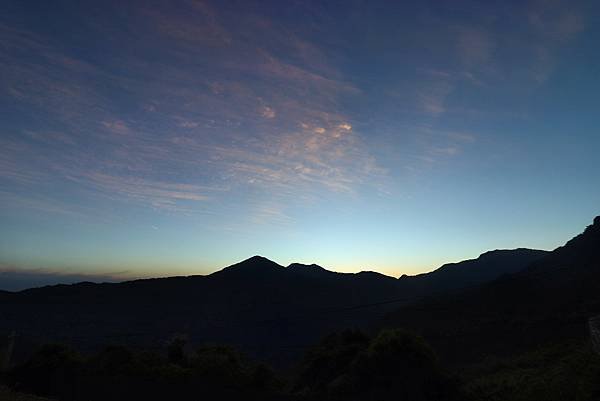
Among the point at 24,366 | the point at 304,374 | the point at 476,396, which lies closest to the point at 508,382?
the point at 476,396

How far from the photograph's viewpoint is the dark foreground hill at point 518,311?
45281 millimetres

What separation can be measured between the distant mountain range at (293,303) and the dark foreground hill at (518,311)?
329mm

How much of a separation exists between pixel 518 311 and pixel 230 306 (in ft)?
300

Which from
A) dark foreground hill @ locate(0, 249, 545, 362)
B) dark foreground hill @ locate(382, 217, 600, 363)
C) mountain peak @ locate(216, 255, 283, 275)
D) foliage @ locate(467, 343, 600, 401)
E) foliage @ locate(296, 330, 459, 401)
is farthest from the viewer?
mountain peak @ locate(216, 255, 283, 275)

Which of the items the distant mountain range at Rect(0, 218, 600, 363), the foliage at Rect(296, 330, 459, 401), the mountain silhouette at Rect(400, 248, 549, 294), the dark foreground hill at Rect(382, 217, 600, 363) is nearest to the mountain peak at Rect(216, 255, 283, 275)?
the distant mountain range at Rect(0, 218, 600, 363)

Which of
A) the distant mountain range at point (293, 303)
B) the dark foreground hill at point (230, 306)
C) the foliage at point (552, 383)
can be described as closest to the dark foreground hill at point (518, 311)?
the distant mountain range at point (293, 303)

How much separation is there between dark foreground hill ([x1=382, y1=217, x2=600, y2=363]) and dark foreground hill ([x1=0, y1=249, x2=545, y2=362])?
35483mm

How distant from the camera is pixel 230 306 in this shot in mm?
132250

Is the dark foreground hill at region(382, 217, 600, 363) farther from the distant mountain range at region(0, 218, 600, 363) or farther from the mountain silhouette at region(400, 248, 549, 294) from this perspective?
the mountain silhouette at region(400, 248, 549, 294)

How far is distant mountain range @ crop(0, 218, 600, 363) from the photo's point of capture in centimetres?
6391

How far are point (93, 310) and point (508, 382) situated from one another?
123 metres

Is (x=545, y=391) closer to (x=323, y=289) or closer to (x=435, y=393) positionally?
(x=435, y=393)

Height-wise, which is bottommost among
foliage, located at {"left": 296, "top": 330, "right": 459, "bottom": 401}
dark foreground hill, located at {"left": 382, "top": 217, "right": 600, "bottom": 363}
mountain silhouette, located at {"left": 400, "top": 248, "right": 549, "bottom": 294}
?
foliage, located at {"left": 296, "top": 330, "right": 459, "bottom": 401}

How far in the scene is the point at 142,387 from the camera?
21531 mm
